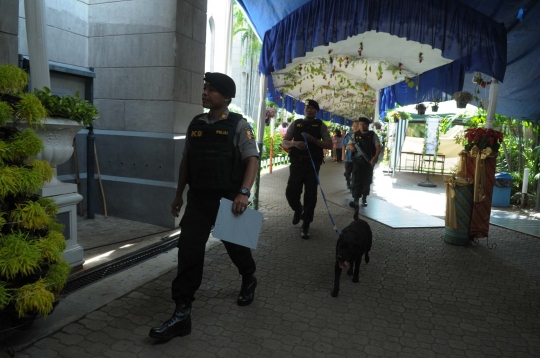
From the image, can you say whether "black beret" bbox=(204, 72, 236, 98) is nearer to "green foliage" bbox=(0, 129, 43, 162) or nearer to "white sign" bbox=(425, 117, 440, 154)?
"green foliage" bbox=(0, 129, 43, 162)

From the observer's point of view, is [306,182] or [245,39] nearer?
[306,182]

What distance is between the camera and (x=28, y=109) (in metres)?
2.96

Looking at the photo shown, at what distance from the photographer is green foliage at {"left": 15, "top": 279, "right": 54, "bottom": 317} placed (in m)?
2.71

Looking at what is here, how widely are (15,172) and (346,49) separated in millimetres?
8966

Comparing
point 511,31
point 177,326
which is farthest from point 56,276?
point 511,31

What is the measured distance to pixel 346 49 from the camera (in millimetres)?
10445

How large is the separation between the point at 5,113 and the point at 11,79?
293mm

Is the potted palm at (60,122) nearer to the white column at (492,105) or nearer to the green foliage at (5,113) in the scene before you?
the green foliage at (5,113)

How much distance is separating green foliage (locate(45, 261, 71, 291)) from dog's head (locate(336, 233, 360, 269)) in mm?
2368

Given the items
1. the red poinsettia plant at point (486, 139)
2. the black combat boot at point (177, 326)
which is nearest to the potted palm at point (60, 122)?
the black combat boot at point (177, 326)

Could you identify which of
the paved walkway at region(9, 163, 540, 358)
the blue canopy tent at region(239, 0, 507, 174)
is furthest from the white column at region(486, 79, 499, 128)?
the paved walkway at region(9, 163, 540, 358)

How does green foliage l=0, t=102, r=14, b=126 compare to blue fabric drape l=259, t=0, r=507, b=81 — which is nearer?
green foliage l=0, t=102, r=14, b=126

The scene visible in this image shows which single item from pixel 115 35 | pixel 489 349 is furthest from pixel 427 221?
pixel 115 35

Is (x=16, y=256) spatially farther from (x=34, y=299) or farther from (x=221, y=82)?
(x=221, y=82)
